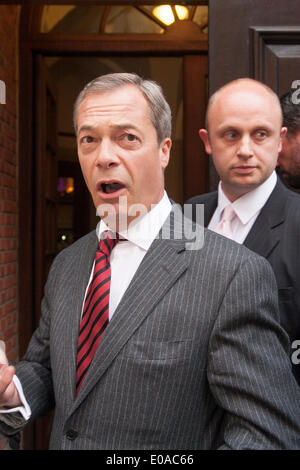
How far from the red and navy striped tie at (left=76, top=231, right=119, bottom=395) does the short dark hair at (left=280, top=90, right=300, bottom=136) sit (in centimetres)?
92

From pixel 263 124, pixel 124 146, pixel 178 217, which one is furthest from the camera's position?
pixel 263 124

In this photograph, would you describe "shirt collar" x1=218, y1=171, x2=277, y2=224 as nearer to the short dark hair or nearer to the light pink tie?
the light pink tie

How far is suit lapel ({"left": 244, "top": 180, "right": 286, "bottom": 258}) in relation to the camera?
1.59m

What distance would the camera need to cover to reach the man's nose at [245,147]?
1547 millimetres

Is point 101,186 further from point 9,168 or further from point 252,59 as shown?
point 9,168

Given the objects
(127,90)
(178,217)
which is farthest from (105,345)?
(127,90)

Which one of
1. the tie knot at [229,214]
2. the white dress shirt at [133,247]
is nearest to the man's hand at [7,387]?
the white dress shirt at [133,247]

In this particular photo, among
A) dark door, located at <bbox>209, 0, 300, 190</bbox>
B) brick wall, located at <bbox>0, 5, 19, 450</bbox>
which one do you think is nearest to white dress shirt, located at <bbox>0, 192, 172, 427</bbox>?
dark door, located at <bbox>209, 0, 300, 190</bbox>

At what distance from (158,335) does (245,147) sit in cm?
66

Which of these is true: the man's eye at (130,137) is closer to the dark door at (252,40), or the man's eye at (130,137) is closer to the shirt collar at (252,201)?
the shirt collar at (252,201)

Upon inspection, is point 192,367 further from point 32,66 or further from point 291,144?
point 32,66

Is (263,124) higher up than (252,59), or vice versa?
(252,59)

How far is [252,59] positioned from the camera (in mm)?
2086

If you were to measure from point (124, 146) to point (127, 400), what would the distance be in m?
0.66
